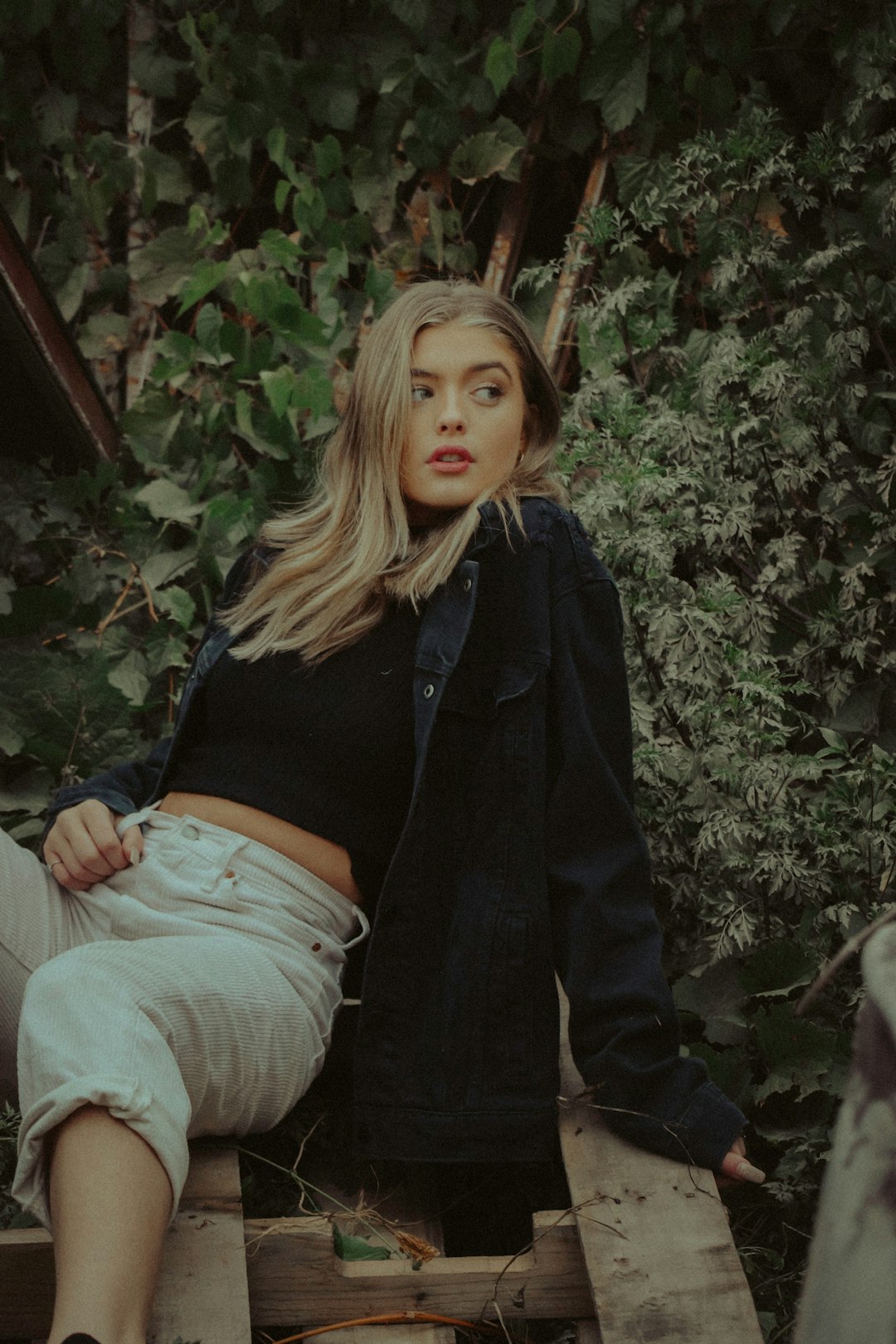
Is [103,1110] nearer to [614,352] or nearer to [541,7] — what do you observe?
[614,352]

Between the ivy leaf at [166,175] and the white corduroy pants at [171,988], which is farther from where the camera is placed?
the ivy leaf at [166,175]

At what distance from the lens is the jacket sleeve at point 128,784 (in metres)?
1.93

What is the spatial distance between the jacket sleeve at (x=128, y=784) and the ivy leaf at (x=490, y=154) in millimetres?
1347

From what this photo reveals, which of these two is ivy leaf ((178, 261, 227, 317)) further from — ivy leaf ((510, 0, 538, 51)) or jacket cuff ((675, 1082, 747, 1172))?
jacket cuff ((675, 1082, 747, 1172))

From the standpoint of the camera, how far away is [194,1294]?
1362mm

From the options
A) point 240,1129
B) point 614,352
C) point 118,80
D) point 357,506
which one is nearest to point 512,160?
point 614,352

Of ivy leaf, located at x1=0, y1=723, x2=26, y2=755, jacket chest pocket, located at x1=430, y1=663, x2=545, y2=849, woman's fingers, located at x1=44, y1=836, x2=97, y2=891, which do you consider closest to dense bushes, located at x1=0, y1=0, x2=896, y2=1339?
ivy leaf, located at x1=0, y1=723, x2=26, y2=755

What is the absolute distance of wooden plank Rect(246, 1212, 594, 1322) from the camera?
148 centimetres

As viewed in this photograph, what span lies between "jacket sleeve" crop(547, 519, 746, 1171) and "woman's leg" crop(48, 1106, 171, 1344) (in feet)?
1.99

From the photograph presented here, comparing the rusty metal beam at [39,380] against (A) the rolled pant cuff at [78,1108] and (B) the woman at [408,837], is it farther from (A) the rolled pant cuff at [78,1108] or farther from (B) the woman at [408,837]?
(A) the rolled pant cuff at [78,1108]

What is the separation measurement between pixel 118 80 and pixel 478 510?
2.17m

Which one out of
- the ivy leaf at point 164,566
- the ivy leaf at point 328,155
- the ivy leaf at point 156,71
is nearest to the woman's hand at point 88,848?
the ivy leaf at point 164,566

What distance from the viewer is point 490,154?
9.75ft

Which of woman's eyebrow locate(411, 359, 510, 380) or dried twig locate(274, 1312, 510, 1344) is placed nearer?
dried twig locate(274, 1312, 510, 1344)
